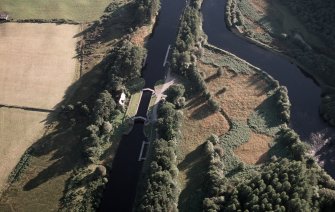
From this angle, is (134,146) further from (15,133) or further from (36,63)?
(36,63)

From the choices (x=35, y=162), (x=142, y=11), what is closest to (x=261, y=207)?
(x=35, y=162)

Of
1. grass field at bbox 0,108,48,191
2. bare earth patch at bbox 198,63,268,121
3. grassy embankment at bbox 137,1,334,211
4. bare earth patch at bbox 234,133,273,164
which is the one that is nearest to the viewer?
grassy embankment at bbox 137,1,334,211

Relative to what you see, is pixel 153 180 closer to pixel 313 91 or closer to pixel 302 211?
pixel 302 211

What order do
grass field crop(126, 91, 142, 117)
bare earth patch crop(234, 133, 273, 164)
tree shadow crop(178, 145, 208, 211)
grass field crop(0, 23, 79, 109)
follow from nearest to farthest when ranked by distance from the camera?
tree shadow crop(178, 145, 208, 211) → bare earth patch crop(234, 133, 273, 164) → grass field crop(126, 91, 142, 117) → grass field crop(0, 23, 79, 109)

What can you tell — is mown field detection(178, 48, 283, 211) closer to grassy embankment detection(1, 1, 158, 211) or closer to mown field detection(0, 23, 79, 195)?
grassy embankment detection(1, 1, 158, 211)

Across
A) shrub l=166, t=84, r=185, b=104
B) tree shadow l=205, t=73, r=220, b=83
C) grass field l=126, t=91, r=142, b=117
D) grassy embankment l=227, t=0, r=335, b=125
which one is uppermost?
grassy embankment l=227, t=0, r=335, b=125

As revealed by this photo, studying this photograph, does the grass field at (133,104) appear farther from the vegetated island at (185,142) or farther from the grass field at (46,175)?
the grass field at (46,175)

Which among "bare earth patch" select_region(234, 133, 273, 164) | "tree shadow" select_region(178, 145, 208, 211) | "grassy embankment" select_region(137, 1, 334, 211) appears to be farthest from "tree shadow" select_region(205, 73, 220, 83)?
"tree shadow" select_region(178, 145, 208, 211)
